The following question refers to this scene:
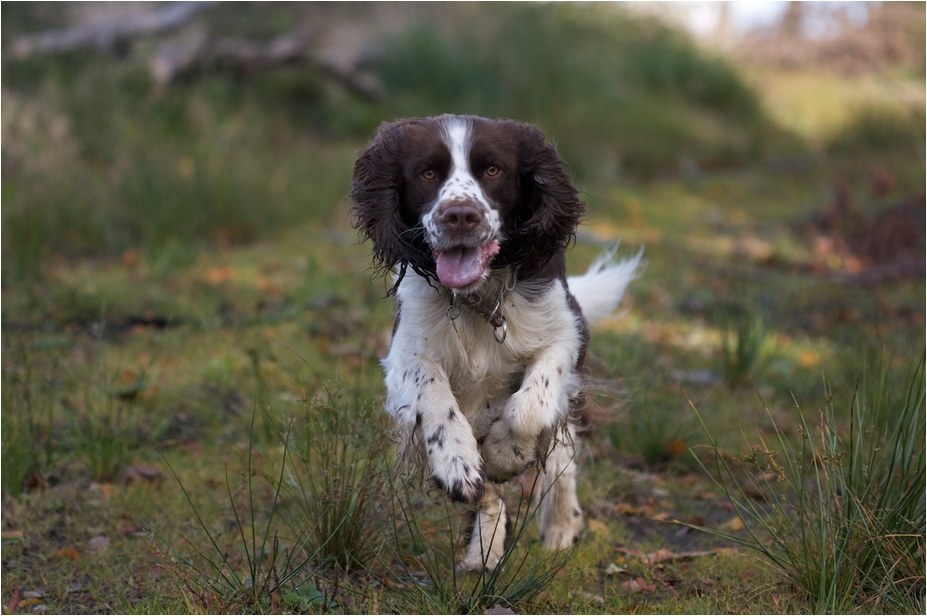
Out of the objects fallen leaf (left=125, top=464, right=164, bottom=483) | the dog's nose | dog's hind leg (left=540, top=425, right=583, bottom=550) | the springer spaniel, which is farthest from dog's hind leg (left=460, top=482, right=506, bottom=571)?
fallen leaf (left=125, top=464, right=164, bottom=483)

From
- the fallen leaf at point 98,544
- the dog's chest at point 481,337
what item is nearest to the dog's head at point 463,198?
the dog's chest at point 481,337

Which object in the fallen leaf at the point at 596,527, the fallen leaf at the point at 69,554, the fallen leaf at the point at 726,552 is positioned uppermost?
the fallen leaf at the point at 726,552

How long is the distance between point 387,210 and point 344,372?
172 centimetres

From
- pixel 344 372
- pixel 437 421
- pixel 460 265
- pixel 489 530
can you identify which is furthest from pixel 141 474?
pixel 460 265

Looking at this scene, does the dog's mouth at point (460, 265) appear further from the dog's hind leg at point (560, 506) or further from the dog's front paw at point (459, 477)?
the dog's hind leg at point (560, 506)

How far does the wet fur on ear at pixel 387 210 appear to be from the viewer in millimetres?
3219

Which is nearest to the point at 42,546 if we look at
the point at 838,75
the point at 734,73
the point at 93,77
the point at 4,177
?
the point at 4,177

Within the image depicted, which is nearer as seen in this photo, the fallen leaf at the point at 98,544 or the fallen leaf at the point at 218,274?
the fallen leaf at the point at 98,544

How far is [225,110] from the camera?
10297 mm

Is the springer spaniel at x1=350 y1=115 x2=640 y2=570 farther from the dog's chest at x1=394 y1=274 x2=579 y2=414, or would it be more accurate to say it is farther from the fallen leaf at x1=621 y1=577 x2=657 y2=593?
the fallen leaf at x1=621 y1=577 x2=657 y2=593

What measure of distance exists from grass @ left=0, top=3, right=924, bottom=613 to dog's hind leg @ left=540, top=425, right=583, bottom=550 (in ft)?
0.26

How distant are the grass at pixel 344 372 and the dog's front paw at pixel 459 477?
4.4 inches

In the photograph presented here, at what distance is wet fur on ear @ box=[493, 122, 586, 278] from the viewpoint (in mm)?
3285

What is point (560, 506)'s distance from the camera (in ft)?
12.0
